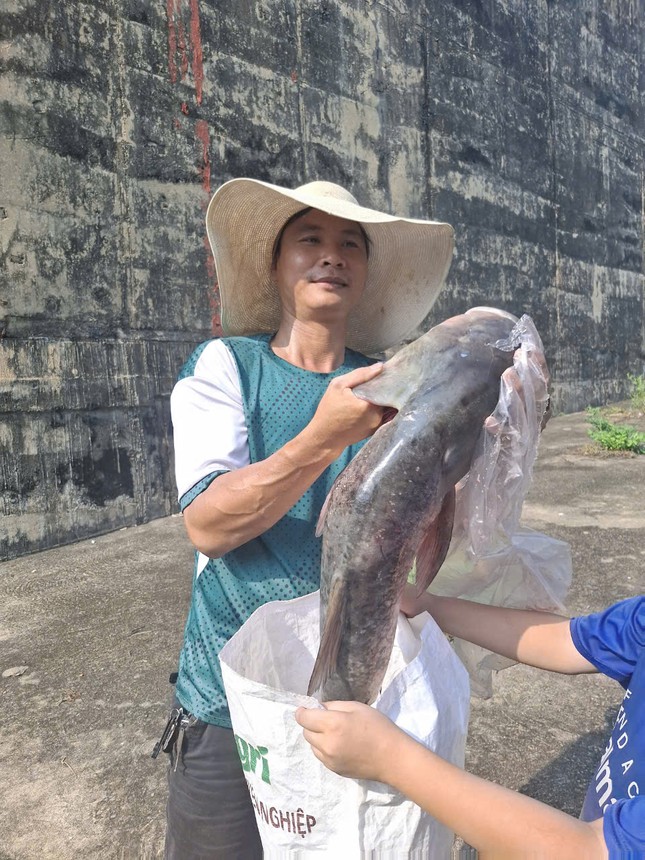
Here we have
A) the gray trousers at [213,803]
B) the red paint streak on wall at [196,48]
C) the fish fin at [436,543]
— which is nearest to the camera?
the fish fin at [436,543]

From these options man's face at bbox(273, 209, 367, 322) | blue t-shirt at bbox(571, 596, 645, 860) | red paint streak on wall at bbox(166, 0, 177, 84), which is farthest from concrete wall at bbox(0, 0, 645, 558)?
blue t-shirt at bbox(571, 596, 645, 860)

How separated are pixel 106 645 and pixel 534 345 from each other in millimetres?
3139

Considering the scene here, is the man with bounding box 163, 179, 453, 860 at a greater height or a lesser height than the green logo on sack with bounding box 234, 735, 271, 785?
greater

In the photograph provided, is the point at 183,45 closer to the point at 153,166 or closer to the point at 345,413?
the point at 153,166

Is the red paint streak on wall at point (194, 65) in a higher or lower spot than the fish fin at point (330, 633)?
higher

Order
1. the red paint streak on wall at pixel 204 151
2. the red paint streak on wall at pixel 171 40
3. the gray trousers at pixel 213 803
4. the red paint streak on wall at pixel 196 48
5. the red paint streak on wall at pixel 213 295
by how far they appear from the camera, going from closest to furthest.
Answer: the gray trousers at pixel 213 803 < the red paint streak on wall at pixel 171 40 < the red paint streak on wall at pixel 196 48 < the red paint streak on wall at pixel 204 151 < the red paint streak on wall at pixel 213 295

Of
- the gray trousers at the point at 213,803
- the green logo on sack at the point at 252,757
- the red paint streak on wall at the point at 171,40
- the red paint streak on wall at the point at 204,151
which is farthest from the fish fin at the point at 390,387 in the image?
the red paint streak on wall at the point at 171,40

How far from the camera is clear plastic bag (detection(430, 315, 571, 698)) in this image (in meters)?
1.52

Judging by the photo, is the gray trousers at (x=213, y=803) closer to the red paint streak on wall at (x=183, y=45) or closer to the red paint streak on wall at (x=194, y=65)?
the red paint streak on wall at (x=194, y=65)

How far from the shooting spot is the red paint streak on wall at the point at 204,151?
6.19m

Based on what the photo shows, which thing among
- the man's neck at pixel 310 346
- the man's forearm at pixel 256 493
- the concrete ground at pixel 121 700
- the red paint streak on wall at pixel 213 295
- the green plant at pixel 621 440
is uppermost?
the red paint streak on wall at pixel 213 295

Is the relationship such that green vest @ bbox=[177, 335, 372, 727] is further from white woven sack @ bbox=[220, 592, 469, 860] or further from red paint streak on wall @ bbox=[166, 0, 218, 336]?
red paint streak on wall @ bbox=[166, 0, 218, 336]

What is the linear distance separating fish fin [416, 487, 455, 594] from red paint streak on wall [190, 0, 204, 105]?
5685mm

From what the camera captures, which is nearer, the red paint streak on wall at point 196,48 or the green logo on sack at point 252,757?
the green logo on sack at point 252,757
